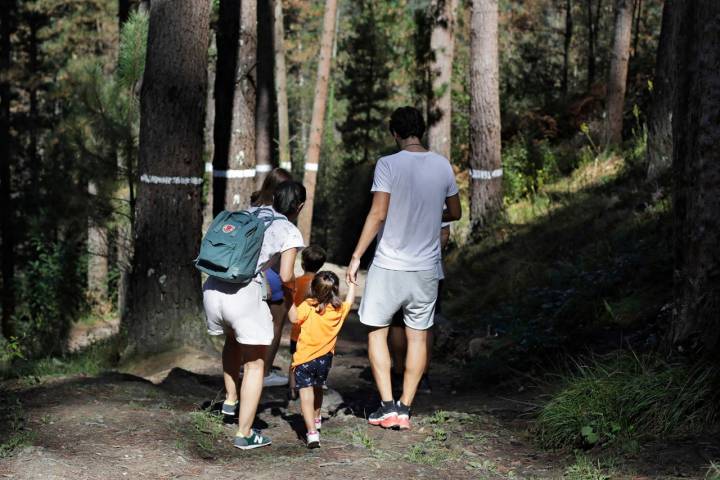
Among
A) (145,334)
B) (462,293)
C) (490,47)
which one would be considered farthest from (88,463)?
(490,47)

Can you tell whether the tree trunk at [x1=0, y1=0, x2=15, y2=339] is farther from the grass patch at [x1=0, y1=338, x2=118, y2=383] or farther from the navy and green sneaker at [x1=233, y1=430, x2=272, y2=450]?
the navy and green sneaker at [x1=233, y1=430, x2=272, y2=450]

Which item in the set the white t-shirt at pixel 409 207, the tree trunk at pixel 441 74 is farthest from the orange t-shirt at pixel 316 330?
the tree trunk at pixel 441 74

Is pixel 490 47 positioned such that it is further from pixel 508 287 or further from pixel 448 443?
pixel 448 443

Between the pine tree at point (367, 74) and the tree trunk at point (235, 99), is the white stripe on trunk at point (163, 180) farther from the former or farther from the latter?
the pine tree at point (367, 74)

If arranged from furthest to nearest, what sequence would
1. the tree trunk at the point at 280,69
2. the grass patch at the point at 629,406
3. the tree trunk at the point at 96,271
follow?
the tree trunk at the point at 96,271 → the tree trunk at the point at 280,69 → the grass patch at the point at 629,406

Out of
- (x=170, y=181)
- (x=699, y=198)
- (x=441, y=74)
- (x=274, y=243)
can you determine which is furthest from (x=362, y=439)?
(x=441, y=74)

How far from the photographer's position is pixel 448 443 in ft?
19.5

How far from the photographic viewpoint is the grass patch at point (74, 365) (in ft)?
25.9

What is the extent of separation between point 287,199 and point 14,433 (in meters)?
2.25

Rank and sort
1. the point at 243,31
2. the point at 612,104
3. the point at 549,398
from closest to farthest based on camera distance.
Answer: the point at 549,398
the point at 243,31
the point at 612,104

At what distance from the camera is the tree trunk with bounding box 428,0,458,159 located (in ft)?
58.8

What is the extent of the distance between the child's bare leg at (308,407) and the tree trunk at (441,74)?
12.6m

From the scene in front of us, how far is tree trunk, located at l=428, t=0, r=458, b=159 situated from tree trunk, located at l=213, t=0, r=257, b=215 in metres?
6.06

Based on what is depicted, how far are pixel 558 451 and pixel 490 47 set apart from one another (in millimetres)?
10540
